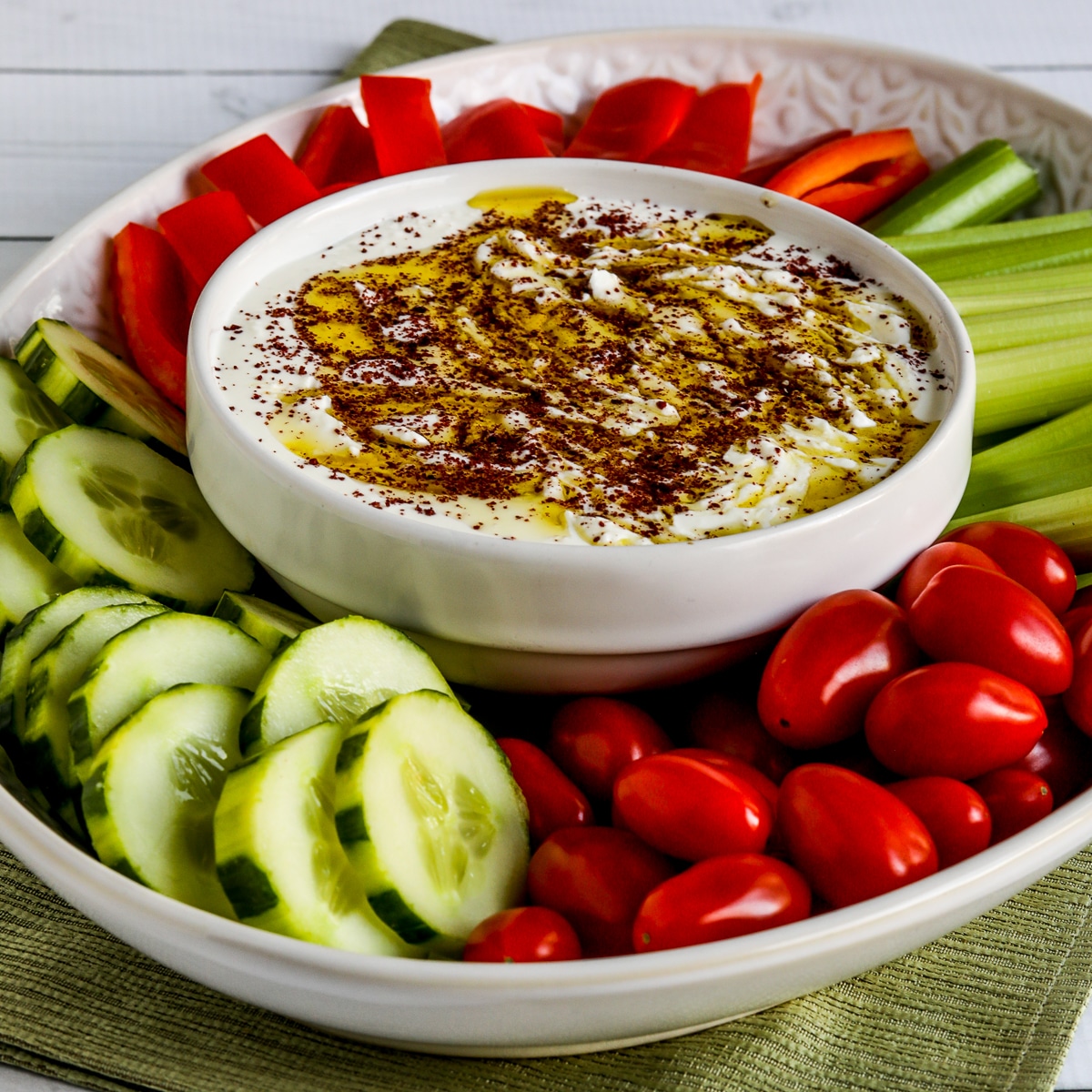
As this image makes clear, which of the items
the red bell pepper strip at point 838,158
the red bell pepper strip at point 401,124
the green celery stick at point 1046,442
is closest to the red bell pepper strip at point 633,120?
the red bell pepper strip at point 838,158

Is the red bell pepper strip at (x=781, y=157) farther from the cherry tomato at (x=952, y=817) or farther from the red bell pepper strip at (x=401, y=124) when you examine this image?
the cherry tomato at (x=952, y=817)

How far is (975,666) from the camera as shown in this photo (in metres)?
1.87

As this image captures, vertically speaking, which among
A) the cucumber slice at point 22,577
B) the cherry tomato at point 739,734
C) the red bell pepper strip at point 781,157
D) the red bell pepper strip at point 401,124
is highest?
the red bell pepper strip at point 401,124

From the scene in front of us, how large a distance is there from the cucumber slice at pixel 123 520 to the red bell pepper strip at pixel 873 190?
5.38 ft

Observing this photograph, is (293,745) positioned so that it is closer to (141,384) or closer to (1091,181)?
(141,384)

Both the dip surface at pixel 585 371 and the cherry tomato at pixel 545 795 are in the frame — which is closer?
the cherry tomato at pixel 545 795

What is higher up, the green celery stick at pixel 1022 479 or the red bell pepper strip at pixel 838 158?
the red bell pepper strip at pixel 838 158

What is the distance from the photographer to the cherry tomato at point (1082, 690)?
1974mm

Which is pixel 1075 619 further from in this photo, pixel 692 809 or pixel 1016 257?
pixel 1016 257

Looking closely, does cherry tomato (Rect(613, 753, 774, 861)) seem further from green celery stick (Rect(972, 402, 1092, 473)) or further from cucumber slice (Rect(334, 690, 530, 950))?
green celery stick (Rect(972, 402, 1092, 473))

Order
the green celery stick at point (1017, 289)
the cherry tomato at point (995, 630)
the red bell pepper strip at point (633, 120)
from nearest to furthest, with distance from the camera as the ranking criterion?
the cherry tomato at point (995, 630) → the green celery stick at point (1017, 289) → the red bell pepper strip at point (633, 120)

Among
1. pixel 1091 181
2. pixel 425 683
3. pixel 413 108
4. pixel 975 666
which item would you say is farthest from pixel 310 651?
pixel 1091 181

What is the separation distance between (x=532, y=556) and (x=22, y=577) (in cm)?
78

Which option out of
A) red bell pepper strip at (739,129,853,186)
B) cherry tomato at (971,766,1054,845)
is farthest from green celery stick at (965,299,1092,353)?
cherry tomato at (971,766,1054,845)
